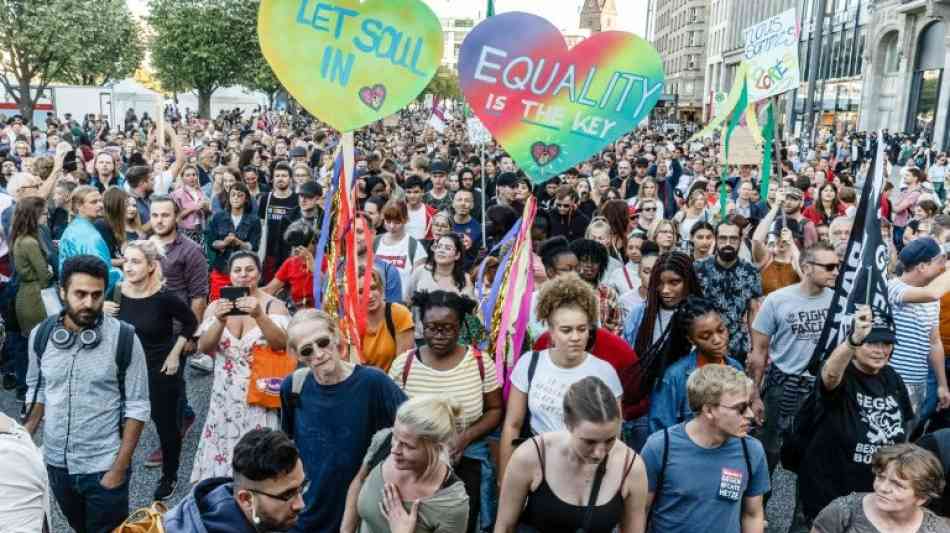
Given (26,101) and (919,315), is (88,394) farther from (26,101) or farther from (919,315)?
(26,101)

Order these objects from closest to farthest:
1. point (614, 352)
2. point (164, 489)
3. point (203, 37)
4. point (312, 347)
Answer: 1. point (312, 347)
2. point (614, 352)
3. point (164, 489)
4. point (203, 37)

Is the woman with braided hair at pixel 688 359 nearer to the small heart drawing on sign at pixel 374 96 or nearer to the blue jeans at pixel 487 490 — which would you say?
the blue jeans at pixel 487 490

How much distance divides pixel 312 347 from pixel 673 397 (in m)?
1.71

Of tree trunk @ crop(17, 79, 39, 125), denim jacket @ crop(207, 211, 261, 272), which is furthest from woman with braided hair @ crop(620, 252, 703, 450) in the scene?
tree trunk @ crop(17, 79, 39, 125)

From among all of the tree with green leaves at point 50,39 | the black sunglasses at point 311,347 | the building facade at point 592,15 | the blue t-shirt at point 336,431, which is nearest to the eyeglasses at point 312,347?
the black sunglasses at point 311,347

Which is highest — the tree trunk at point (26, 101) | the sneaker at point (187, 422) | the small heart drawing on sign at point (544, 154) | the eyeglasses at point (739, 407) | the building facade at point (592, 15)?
the building facade at point (592, 15)

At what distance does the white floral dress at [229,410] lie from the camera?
3965mm

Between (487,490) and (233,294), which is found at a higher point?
(233,294)

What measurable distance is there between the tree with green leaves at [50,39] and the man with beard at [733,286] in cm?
2903

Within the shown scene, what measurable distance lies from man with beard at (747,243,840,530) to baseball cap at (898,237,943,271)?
14.9 inches

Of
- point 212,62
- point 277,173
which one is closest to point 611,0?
point 212,62

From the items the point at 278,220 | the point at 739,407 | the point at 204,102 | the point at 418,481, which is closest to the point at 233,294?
the point at 418,481

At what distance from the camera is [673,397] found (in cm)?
375

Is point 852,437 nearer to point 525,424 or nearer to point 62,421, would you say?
point 525,424
